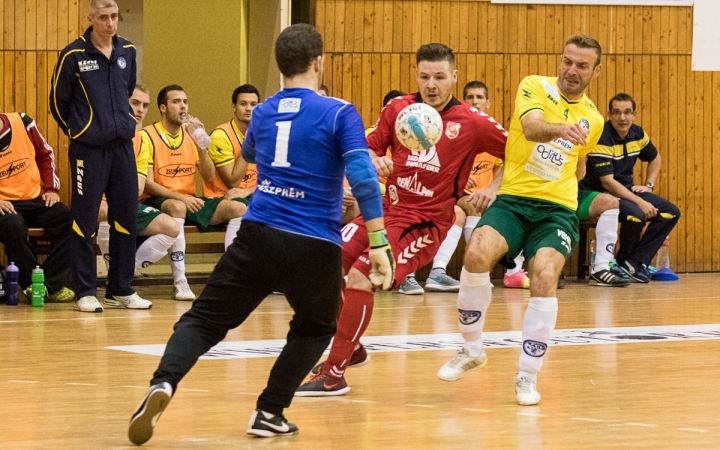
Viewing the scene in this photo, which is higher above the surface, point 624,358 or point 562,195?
point 562,195

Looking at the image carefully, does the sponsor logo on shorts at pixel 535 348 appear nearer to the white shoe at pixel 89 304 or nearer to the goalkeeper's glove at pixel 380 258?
the goalkeeper's glove at pixel 380 258

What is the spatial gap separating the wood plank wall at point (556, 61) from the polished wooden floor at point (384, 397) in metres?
4.62

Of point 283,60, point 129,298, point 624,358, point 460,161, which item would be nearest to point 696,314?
point 624,358

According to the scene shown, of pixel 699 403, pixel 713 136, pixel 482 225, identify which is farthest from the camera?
pixel 713 136

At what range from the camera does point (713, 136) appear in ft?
42.4

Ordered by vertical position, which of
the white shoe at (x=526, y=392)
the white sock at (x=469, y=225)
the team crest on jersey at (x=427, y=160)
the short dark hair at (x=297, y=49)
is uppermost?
the short dark hair at (x=297, y=49)

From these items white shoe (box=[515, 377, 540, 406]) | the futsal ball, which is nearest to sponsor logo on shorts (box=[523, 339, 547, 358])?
white shoe (box=[515, 377, 540, 406])

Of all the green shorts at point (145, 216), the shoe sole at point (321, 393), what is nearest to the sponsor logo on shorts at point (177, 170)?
the green shorts at point (145, 216)

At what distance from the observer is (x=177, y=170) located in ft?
34.3

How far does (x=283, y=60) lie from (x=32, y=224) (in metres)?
5.96

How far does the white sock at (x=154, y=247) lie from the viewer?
981 centimetres

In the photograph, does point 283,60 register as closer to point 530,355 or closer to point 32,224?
point 530,355

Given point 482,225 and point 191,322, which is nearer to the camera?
point 191,322

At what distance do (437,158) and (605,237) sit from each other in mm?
5834
